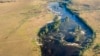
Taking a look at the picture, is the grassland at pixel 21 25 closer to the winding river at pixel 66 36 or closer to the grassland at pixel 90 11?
the winding river at pixel 66 36

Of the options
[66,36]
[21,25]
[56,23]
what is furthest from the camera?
[21,25]

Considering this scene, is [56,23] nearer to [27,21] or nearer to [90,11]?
[27,21]

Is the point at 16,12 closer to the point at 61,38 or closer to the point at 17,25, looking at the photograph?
the point at 17,25

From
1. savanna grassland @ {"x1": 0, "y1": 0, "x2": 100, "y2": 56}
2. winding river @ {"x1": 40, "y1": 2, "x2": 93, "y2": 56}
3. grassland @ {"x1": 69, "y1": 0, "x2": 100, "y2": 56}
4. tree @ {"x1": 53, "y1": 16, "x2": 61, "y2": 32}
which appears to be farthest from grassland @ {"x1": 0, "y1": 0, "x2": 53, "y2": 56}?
grassland @ {"x1": 69, "y1": 0, "x2": 100, "y2": 56}

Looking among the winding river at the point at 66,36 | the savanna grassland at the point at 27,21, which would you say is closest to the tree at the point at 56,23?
the winding river at the point at 66,36

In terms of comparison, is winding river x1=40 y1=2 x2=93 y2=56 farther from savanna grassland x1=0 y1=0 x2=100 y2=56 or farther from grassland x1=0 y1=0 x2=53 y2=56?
grassland x1=0 y1=0 x2=53 y2=56

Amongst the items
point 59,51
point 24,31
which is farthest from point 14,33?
point 59,51

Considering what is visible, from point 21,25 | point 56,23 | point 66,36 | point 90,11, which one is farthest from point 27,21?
point 90,11

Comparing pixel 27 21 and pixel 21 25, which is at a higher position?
pixel 27 21

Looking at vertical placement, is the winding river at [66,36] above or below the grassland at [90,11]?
below
